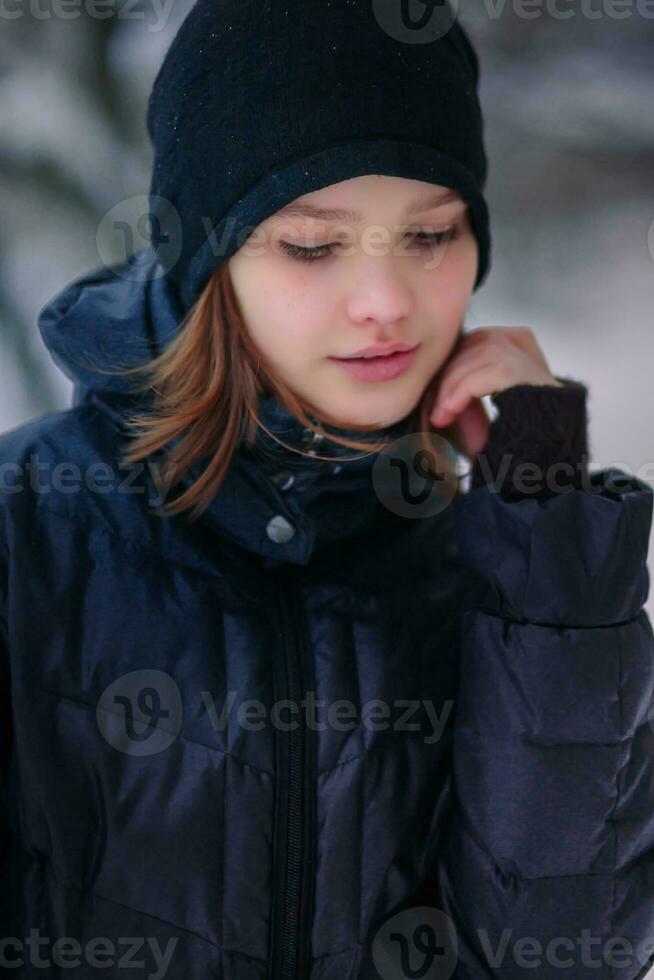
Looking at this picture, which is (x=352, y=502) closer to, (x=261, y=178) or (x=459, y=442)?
(x=459, y=442)

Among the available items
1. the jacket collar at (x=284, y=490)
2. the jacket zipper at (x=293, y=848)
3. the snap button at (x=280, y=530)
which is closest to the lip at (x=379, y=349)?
the jacket collar at (x=284, y=490)

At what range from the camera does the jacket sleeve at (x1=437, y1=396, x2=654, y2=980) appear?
1095 mm

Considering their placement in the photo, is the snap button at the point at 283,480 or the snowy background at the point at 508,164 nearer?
the snap button at the point at 283,480

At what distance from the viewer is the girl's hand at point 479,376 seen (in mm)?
1239

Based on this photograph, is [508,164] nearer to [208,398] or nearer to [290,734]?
[208,398]

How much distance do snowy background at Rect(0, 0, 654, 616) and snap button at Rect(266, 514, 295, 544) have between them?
0.55m

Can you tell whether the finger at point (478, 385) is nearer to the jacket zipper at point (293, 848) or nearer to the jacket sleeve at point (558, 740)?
the jacket sleeve at point (558, 740)

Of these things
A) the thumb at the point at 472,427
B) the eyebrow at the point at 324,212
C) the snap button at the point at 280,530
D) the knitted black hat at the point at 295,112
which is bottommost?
the snap button at the point at 280,530

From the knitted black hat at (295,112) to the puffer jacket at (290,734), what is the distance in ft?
0.54

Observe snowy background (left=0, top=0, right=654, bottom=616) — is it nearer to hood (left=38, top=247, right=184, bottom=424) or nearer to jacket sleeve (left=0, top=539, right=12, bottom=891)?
hood (left=38, top=247, right=184, bottom=424)

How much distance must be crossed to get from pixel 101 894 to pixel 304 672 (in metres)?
0.33

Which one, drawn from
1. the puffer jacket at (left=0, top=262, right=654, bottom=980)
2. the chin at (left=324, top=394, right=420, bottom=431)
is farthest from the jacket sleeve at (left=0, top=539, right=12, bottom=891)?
the chin at (left=324, top=394, right=420, bottom=431)

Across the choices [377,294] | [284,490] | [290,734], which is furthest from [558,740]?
[377,294]

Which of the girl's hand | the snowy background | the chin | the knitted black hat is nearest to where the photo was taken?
the knitted black hat
